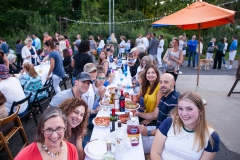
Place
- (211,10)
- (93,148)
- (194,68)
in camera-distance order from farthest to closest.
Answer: (194,68) < (211,10) < (93,148)

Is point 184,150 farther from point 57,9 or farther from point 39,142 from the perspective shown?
point 57,9

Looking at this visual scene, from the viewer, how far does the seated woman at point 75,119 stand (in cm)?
191

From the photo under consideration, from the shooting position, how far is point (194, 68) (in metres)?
10.2

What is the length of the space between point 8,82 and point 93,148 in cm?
221

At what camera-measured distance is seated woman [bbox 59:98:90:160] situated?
1.91m

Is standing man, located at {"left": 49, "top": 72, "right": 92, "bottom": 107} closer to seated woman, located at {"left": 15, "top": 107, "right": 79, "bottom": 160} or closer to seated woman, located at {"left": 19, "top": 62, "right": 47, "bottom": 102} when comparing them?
seated woman, located at {"left": 15, "top": 107, "right": 79, "bottom": 160}

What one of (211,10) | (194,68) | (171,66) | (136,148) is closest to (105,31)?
(194,68)

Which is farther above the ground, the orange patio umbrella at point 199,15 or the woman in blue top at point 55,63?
the orange patio umbrella at point 199,15

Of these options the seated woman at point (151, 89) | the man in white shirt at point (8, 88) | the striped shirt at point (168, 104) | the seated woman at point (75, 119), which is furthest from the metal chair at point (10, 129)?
the striped shirt at point (168, 104)

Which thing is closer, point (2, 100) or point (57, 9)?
point (2, 100)

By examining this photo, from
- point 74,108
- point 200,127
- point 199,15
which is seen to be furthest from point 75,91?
point 199,15

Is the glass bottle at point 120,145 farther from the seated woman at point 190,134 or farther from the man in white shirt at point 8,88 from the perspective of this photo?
the man in white shirt at point 8,88

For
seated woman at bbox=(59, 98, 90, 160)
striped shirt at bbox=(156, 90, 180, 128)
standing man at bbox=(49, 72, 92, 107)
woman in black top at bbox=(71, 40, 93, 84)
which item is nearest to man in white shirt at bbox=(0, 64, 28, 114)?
standing man at bbox=(49, 72, 92, 107)

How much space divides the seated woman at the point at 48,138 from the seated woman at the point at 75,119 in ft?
1.11
